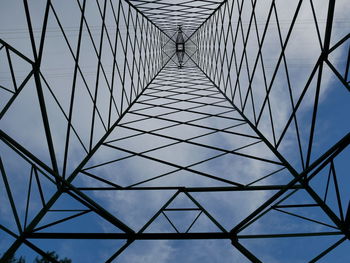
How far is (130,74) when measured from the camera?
15.4 meters

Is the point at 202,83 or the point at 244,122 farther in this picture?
the point at 202,83

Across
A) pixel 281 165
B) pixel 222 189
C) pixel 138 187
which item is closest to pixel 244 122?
pixel 281 165

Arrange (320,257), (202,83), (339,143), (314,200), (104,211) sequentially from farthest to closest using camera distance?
1. (202,83)
2. (314,200)
3. (104,211)
4. (320,257)
5. (339,143)

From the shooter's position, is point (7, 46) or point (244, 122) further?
point (244, 122)

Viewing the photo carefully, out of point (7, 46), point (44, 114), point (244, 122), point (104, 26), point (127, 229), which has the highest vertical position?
point (104, 26)

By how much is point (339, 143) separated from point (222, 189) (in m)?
3.44

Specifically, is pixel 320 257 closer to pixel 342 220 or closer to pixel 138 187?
pixel 342 220

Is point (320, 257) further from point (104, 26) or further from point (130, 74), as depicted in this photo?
point (130, 74)

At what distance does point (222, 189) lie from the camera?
327 inches

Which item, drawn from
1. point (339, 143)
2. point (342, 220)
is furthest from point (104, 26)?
point (342, 220)

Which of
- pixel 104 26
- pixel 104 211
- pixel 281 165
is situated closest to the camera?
pixel 104 211

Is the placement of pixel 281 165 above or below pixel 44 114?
below

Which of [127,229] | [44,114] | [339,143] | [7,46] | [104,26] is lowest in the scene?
[127,229]

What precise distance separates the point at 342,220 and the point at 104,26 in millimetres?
10307
